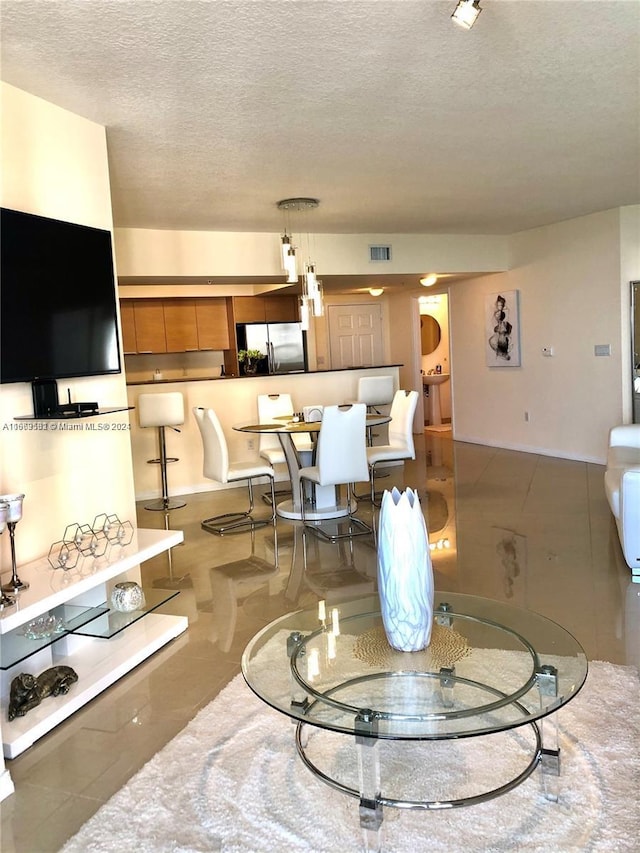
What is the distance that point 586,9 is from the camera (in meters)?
2.63

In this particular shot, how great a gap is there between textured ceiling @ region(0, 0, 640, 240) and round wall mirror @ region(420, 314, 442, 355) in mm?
6265

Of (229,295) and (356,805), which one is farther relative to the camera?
(229,295)

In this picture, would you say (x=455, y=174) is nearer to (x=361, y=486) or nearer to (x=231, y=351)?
(x=361, y=486)

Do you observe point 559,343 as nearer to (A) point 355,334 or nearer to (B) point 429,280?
(B) point 429,280

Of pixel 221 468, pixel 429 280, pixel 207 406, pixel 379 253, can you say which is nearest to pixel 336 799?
pixel 221 468

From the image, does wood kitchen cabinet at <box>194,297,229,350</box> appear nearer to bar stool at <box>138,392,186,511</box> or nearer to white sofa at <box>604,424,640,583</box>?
bar stool at <box>138,392,186,511</box>

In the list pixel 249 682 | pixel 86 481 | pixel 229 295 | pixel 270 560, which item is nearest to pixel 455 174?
pixel 270 560

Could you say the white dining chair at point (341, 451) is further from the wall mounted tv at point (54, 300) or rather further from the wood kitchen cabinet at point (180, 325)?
the wood kitchen cabinet at point (180, 325)

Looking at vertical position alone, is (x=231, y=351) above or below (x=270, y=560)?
above

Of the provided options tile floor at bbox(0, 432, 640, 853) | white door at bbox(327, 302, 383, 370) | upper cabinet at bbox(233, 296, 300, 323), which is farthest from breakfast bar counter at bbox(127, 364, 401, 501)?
white door at bbox(327, 302, 383, 370)

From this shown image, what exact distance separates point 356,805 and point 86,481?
6.77 feet

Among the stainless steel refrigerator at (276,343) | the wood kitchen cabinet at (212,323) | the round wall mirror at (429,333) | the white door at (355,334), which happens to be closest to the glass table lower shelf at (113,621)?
the stainless steel refrigerator at (276,343)

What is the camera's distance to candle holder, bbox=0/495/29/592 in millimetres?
2559

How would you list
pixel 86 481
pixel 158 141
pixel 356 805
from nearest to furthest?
pixel 356 805, pixel 86 481, pixel 158 141
